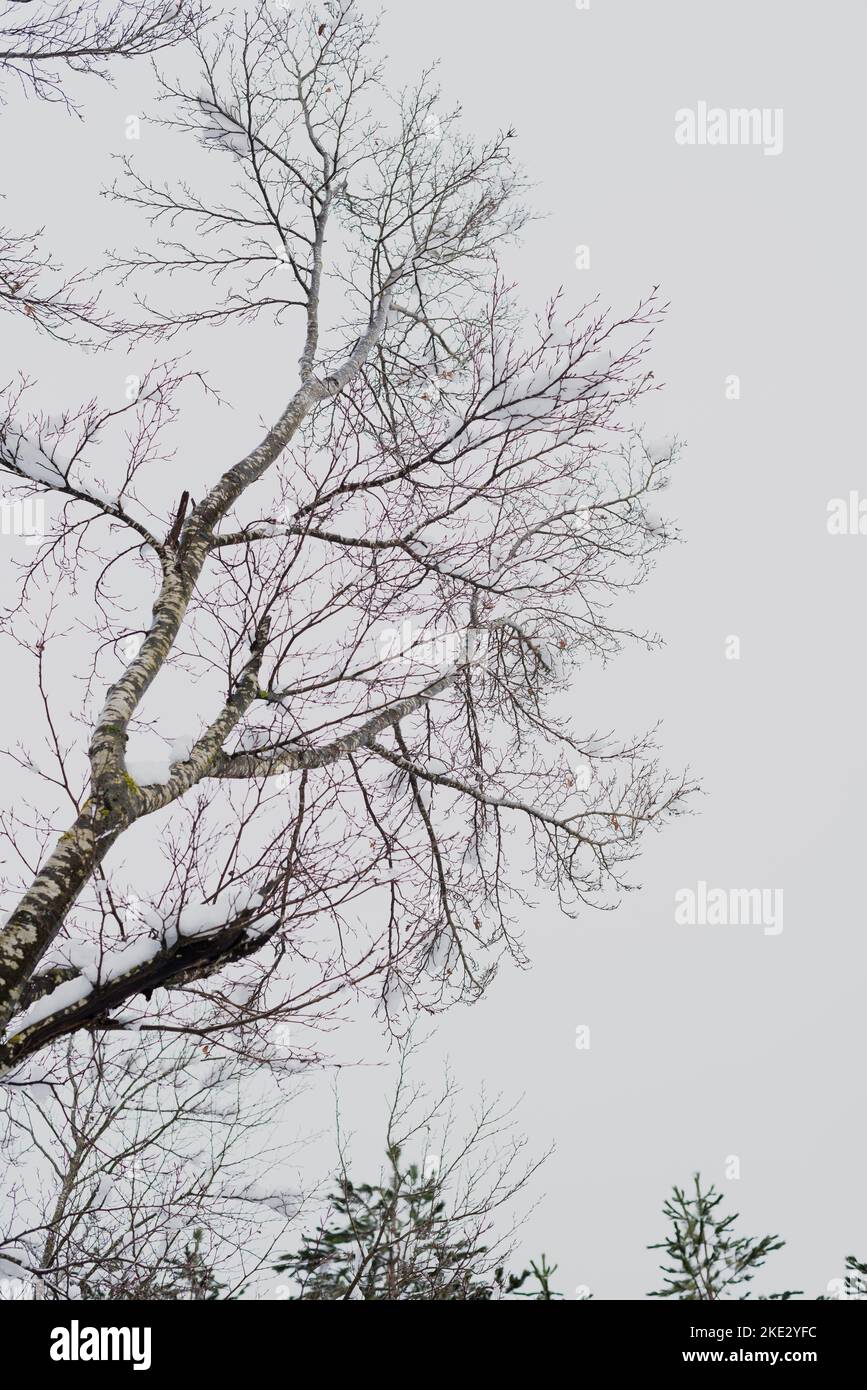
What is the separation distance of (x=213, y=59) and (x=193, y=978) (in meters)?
7.16

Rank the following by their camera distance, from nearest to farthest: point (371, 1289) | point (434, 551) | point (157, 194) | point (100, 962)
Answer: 1. point (100, 962)
2. point (434, 551)
3. point (371, 1289)
4. point (157, 194)

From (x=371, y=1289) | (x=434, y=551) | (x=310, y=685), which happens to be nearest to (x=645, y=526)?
(x=434, y=551)

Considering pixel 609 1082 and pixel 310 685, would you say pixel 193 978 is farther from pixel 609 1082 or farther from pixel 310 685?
pixel 609 1082

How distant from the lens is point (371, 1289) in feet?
20.2

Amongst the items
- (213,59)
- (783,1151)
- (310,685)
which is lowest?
(783,1151)

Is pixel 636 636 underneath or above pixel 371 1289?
above

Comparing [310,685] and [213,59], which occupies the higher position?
[213,59]

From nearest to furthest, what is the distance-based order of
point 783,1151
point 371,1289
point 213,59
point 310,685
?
point 310,685 → point 371,1289 → point 213,59 → point 783,1151

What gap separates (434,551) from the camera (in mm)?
4777

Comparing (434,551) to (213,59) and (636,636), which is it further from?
(213,59)
